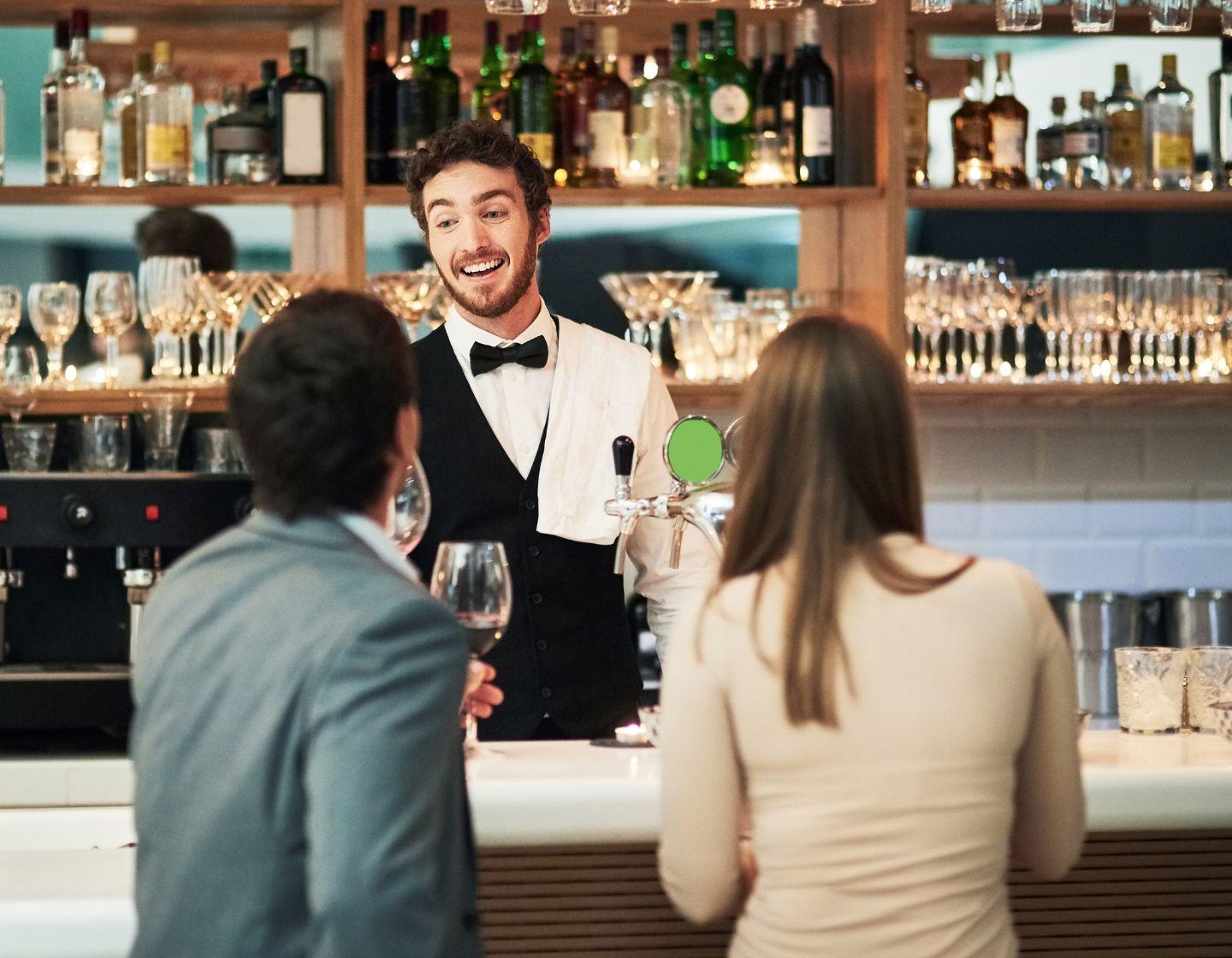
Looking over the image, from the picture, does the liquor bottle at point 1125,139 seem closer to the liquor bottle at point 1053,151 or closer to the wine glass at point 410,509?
the liquor bottle at point 1053,151

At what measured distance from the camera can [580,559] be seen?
107 inches

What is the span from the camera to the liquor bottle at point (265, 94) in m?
3.49

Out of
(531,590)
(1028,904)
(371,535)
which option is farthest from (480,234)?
(371,535)

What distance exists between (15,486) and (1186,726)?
6.45 ft

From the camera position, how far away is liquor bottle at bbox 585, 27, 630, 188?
11.4ft

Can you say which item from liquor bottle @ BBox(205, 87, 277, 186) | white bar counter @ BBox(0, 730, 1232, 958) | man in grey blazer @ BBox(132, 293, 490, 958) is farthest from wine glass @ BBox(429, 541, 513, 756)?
liquor bottle @ BBox(205, 87, 277, 186)

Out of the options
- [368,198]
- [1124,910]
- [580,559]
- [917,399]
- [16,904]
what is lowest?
[1124,910]

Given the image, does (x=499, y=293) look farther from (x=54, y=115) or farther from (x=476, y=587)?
(x=54, y=115)

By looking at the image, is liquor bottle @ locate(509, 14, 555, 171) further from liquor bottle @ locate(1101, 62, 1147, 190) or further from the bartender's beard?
liquor bottle @ locate(1101, 62, 1147, 190)

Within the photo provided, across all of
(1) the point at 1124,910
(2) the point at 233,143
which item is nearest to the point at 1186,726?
(1) the point at 1124,910

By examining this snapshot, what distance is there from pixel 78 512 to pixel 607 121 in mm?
1303

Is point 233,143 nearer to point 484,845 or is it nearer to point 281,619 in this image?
point 484,845

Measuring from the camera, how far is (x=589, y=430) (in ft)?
9.12

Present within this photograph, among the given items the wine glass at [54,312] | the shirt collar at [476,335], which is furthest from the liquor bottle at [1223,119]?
the wine glass at [54,312]
